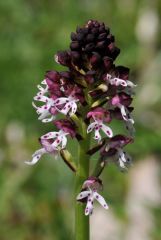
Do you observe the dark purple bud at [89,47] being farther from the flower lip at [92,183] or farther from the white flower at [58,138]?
the flower lip at [92,183]

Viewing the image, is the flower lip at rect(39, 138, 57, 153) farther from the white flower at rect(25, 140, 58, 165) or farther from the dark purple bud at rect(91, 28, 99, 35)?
the dark purple bud at rect(91, 28, 99, 35)

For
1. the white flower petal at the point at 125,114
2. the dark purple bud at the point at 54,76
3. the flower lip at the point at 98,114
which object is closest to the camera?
the flower lip at the point at 98,114

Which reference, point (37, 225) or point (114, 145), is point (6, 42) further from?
point (114, 145)

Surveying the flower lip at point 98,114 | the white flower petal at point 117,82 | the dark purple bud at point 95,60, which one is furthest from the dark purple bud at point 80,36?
the flower lip at point 98,114

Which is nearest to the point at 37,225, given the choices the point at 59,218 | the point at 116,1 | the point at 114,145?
the point at 59,218

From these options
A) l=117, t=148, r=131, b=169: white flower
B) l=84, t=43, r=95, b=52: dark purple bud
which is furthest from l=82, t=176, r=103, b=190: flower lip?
l=84, t=43, r=95, b=52: dark purple bud

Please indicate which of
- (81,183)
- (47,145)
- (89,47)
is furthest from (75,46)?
(81,183)

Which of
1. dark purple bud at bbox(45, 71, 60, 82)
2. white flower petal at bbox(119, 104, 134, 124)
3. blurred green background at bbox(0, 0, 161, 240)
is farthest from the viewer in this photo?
blurred green background at bbox(0, 0, 161, 240)

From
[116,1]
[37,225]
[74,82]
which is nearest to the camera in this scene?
[74,82]
